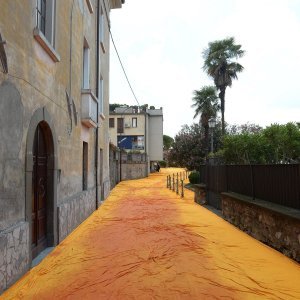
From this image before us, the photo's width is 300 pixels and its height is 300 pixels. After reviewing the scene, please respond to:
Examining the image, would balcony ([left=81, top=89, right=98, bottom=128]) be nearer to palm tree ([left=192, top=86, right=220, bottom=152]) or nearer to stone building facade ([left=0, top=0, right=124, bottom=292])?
stone building facade ([left=0, top=0, right=124, bottom=292])

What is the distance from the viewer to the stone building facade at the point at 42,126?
5.11 meters

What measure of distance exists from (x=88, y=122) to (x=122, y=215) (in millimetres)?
3813

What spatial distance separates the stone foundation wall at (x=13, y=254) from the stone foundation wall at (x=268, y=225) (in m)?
4.81

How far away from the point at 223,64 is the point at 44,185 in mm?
26851

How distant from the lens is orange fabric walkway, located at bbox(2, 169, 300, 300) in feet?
16.0

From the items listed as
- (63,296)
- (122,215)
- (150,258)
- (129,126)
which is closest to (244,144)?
(122,215)

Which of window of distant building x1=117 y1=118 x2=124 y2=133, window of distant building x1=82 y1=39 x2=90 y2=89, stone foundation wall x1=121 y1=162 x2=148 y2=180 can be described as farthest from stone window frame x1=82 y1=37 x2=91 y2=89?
window of distant building x1=117 y1=118 x2=124 y2=133

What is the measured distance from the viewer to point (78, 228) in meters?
10.2

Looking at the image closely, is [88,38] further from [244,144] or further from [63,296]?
[244,144]

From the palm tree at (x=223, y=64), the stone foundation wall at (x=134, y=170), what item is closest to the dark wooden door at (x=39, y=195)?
the palm tree at (x=223, y=64)

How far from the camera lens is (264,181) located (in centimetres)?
883

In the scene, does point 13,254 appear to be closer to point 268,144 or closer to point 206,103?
point 268,144

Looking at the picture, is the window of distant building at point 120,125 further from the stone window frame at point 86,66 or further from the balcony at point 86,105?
the balcony at point 86,105

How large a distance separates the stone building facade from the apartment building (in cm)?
3398
